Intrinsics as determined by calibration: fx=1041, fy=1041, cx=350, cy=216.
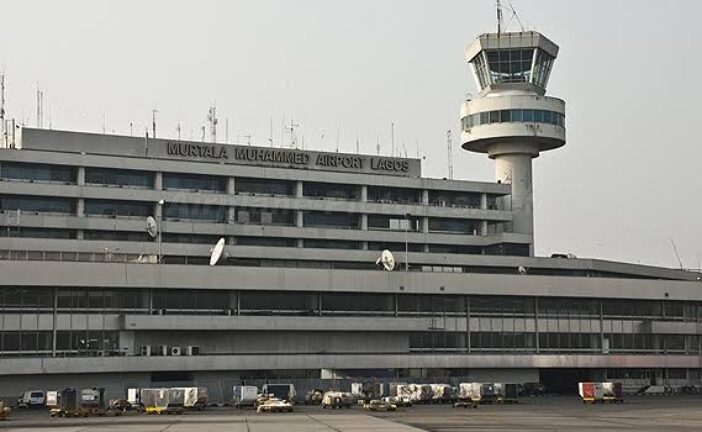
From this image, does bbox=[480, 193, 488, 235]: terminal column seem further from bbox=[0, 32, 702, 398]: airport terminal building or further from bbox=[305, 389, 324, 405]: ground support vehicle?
bbox=[305, 389, 324, 405]: ground support vehicle

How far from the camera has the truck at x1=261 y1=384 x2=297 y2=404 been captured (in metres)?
96.4

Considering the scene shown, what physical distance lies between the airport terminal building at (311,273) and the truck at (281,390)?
17.3ft

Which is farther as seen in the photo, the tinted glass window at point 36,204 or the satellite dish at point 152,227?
the satellite dish at point 152,227

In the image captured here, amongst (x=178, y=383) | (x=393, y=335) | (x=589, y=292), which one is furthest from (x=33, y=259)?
(x=589, y=292)

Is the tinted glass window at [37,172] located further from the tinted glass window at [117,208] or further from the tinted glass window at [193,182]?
the tinted glass window at [193,182]

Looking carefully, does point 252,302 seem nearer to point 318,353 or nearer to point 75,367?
point 318,353

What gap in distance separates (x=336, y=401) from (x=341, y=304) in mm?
21887

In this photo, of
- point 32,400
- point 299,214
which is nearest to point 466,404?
point 32,400

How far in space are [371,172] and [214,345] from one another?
36740 mm

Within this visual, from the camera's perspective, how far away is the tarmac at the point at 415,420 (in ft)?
200

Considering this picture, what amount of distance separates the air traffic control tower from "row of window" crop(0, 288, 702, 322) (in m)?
19.7

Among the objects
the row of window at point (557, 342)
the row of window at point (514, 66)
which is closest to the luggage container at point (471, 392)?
the row of window at point (557, 342)

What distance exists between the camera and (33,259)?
328ft

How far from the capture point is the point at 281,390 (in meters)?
97.8
